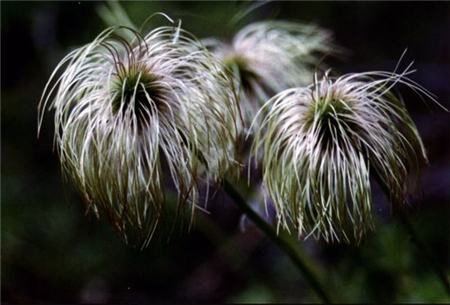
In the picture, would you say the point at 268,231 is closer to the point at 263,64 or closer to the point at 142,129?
the point at 142,129

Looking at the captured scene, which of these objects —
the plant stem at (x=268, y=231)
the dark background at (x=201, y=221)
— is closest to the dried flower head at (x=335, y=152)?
the plant stem at (x=268, y=231)

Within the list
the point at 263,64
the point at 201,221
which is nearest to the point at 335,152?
the point at 263,64

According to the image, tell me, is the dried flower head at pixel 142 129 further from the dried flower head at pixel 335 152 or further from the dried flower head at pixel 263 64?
the dried flower head at pixel 263 64

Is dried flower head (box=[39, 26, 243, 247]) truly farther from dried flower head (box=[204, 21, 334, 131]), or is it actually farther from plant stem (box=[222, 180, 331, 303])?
dried flower head (box=[204, 21, 334, 131])

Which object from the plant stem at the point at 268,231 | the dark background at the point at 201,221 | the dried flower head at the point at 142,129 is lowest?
the dark background at the point at 201,221

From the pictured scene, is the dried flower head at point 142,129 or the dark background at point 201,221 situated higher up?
the dried flower head at point 142,129

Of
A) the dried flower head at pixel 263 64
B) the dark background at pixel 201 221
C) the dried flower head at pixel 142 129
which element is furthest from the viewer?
the dark background at pixel 201 221
